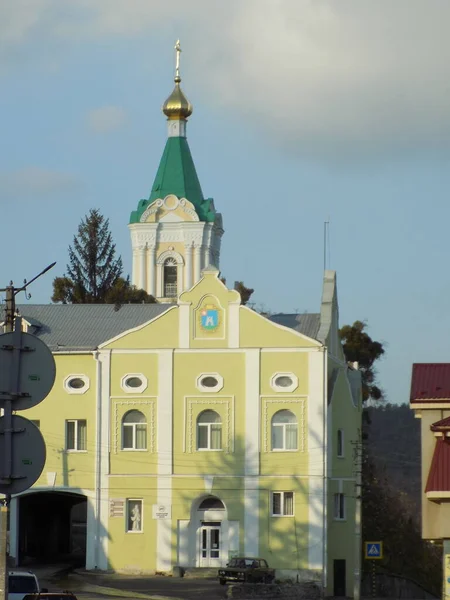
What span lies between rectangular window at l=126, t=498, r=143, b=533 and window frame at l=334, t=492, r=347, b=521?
811 cm

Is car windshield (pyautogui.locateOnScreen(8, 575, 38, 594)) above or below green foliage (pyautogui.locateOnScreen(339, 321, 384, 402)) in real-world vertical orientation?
below

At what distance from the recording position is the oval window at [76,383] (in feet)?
189

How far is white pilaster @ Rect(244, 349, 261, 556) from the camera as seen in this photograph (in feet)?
183

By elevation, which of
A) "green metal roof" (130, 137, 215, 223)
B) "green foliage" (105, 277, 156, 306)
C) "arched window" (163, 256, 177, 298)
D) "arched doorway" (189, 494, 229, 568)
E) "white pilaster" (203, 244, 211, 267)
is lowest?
"arched doorway" (189, 494, 229, 568)

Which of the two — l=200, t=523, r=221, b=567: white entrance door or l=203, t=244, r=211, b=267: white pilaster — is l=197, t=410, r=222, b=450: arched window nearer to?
l=200, t=523, r=221, b=567: white entrance door

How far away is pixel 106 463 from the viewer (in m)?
57.0

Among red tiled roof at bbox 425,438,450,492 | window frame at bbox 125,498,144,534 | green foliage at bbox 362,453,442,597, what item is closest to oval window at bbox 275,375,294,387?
window frame at bbox 125,498,144,534

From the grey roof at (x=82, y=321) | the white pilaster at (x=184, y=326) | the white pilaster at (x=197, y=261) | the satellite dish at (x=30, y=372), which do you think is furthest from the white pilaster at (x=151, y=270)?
the satellite dish at (x=30, y=372)

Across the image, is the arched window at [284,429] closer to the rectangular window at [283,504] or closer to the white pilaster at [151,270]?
the rectangular window at [283,504]

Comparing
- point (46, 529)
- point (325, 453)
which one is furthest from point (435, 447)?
point (46, 529)

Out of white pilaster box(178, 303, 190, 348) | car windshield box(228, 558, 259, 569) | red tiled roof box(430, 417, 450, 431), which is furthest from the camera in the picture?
white pilaster box(178, 303, 190, 348)

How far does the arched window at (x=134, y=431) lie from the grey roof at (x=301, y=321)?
733 centimetres

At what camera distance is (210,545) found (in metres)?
56.3

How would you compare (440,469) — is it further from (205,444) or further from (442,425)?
(205,444)
